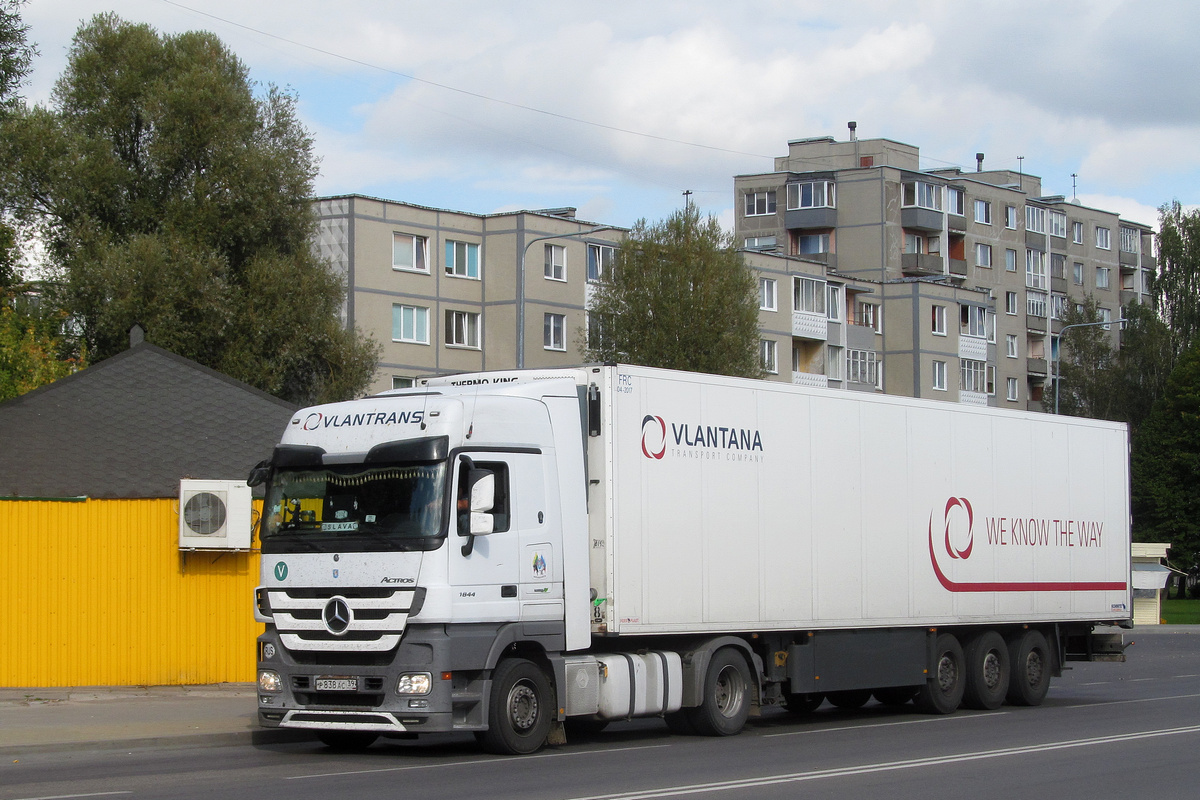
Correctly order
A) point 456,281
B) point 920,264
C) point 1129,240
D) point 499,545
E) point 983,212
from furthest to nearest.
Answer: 1. point 1129,240
2. point 983,212
3. point 920,264
4. point 456,281
5. point 499,545

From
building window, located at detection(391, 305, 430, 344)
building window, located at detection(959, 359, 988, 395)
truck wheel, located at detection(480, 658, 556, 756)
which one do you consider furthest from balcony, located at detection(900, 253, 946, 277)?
truck wheel, located at detection(480, 658, 556, 756)

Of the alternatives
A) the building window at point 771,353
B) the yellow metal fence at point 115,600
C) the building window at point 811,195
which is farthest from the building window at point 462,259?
the yellow metal fence at point 115,600

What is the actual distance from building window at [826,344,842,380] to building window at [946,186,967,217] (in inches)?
659

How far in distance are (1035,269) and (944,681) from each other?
79186 millimetres

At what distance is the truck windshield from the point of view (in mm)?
12617

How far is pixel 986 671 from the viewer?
18453 millimetres

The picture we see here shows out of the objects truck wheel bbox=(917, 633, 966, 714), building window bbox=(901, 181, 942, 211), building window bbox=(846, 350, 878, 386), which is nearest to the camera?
truck wheel bbox=(917, 633, 966, 714)

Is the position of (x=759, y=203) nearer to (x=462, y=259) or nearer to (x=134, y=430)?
(x=462, y=259)

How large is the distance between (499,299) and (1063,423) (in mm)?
38983

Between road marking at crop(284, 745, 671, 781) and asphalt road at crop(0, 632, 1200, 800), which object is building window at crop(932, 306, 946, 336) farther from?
road marking at crop(284, 745, 671, 781)

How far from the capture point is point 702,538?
14703 millimetres

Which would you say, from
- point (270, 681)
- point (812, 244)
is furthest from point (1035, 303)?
point (270, 681)

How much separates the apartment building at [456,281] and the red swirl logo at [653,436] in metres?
37.9

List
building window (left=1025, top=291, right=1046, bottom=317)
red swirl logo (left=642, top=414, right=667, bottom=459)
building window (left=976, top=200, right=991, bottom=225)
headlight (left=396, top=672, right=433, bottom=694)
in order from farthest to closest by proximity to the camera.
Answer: building window (left=1025, top=291, right=1046, bottom=317) < building window (left=976, top=200, right=991, bottom=225) < red swirl logo (left=642, top=414, right=667, bottom=459) < headlight (left=396, top=672, right=433, bottom=694)
